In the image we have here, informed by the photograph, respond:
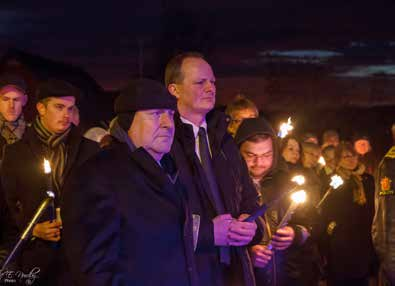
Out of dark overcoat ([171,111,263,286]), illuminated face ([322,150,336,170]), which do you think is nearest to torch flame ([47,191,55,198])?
dark overcoat ([171,111,263,286])

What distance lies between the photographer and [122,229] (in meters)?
3.09

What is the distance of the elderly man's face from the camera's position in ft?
11.0

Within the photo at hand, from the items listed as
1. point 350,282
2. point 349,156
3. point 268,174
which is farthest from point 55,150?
point 350,282

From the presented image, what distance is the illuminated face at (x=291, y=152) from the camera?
7824mm

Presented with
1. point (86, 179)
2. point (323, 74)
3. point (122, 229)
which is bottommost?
point (122, 229)

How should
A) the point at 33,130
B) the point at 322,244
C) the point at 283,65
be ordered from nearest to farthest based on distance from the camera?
1. the point at 33,130
2. the point at 322,244
3. the point at 283,65

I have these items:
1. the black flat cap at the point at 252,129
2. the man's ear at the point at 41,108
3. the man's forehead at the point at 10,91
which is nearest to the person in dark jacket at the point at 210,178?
the black flat cap at the point at 252,129

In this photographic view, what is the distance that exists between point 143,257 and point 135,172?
1.33 ft

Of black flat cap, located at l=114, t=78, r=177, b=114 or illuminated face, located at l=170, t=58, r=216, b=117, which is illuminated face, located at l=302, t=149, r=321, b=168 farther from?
black flat cap, located at l=114, t=78, r=177, b=114

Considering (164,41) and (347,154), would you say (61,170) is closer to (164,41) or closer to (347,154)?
(347,154)

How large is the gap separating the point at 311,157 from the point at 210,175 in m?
4.16

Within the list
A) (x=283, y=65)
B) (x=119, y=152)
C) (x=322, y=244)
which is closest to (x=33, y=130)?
(x=119, y=152)

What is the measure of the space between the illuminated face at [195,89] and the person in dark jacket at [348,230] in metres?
4.09

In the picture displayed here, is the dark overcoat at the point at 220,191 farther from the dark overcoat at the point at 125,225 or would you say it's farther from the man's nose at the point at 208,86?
the dark overcoat at the point at 125,225
